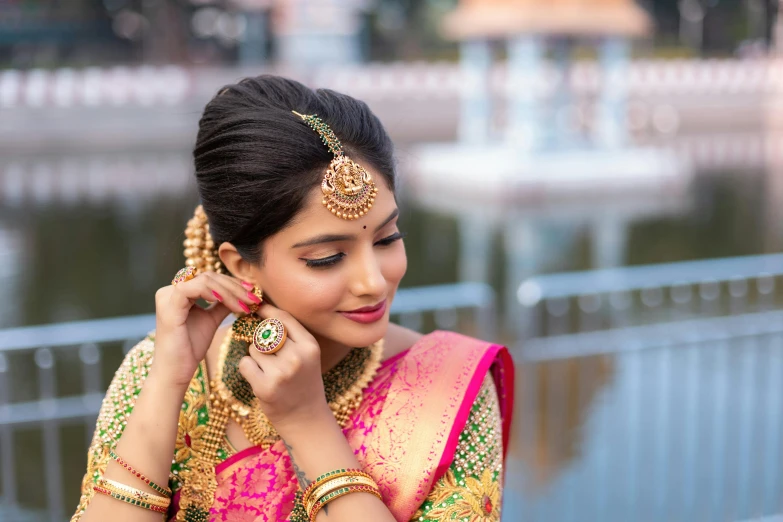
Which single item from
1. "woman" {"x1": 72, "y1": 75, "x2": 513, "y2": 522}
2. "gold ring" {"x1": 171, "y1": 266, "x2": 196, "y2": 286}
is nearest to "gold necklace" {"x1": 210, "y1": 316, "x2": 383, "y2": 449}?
"woman" {"x1": 72, "y1": 75, "x2": 513, "y2": 522}

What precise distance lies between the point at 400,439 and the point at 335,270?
271 mm

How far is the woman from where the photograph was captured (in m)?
1.27

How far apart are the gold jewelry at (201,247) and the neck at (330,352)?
0.21 metres

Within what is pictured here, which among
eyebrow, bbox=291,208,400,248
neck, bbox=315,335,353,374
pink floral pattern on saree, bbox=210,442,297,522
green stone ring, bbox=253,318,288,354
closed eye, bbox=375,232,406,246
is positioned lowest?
pink floral pattern on saree, bbox=210,442,297,522

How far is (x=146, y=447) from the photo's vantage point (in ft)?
4.28

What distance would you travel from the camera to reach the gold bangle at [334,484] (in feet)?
4.07

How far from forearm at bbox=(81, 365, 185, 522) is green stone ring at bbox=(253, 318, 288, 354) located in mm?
158

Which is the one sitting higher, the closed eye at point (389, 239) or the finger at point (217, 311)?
the closed eye at point (389, 239)

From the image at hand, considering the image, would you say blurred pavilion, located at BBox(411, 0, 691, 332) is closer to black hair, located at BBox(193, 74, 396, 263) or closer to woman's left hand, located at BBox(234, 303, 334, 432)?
black hair, located at BBox(193, 74, 396, 263)

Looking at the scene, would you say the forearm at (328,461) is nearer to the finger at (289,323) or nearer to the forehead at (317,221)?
the finger at (289,323)

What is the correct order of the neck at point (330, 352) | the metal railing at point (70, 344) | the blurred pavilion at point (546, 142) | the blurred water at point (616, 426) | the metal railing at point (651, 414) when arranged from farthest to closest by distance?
the blurred pavilion at point (546, 142), the blurred water at point (616, 426), the metal railing at point (651, 414), the metal railing at point (70, 344), the neck at point (330, 352)

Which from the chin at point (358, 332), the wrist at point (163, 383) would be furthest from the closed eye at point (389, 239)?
the wrist at point (163, 383)

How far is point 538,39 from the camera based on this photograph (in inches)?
524

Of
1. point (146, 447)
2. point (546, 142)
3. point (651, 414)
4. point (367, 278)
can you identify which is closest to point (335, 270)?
point (367, 278)
